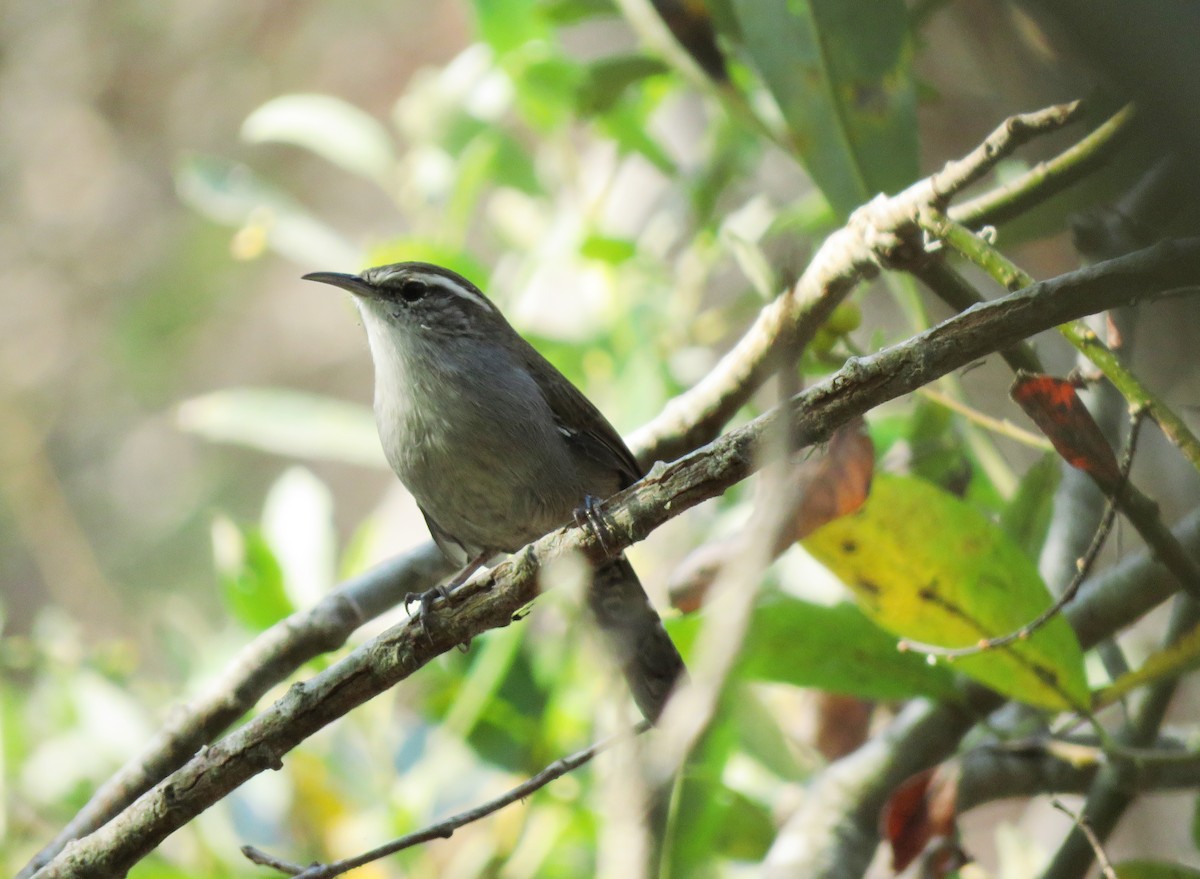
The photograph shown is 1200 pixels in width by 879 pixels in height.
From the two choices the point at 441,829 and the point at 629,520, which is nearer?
the point at 629,520

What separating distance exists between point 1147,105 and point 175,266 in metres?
9.49

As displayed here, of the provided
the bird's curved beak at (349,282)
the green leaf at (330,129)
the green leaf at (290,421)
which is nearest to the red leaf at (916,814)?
the bird's curved beak at (349,282)

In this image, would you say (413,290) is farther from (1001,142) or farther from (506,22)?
(1001,142)

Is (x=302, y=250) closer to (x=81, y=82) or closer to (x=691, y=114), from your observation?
(x=691, y=114)

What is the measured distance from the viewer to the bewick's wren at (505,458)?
9.94 feet

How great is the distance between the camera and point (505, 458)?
10.0ft

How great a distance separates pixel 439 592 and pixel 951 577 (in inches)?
46.3

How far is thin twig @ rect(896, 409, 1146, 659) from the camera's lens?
5.86 feet

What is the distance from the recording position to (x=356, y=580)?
9.02ft

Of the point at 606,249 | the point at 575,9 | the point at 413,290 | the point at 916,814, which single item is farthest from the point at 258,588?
the point at 575,9

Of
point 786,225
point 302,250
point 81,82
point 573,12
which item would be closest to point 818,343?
point 786,225

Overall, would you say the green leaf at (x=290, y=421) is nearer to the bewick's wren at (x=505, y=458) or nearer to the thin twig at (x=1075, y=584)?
the bewick's wren at (x=505, y=458)

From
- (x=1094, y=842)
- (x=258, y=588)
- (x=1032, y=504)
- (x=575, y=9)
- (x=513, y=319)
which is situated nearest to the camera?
(x=1094, y=842)

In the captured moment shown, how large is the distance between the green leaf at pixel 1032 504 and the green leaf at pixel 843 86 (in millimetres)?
760
